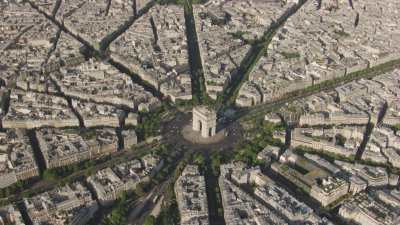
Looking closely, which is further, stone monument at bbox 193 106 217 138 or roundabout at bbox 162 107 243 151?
roundabout at bbox 162 107 243 151

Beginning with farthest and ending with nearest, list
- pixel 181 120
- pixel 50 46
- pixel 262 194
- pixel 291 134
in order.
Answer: pixel 50 46, pixel 181 120, pixel 291 134, pixel 262 194

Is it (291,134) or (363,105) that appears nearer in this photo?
(291,134)

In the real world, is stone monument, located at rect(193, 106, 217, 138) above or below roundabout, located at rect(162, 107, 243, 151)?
above

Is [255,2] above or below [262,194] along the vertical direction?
above

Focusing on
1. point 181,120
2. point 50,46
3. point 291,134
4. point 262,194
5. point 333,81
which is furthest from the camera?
Answer: point 50,46

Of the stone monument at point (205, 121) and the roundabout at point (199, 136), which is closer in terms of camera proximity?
the stone monument at point (205, 121)

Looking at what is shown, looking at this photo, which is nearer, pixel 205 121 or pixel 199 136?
pixel 205 121

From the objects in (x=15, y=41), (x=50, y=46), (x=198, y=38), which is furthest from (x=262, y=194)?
(x=15, y=41)

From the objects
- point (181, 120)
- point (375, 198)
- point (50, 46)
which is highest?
point (50, 46)

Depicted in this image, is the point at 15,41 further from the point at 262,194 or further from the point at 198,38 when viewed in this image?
the point at 262,194

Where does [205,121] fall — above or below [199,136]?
above

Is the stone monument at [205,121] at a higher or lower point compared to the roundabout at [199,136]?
higher
